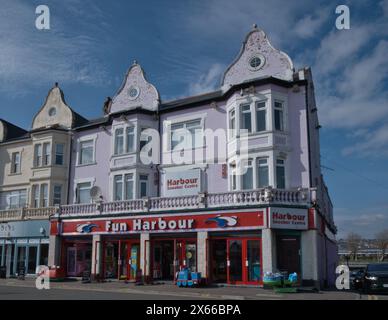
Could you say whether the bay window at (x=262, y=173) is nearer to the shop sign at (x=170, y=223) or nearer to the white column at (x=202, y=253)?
the shop sign at (x=170, y=223)

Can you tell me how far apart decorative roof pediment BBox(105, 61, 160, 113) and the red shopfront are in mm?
7725

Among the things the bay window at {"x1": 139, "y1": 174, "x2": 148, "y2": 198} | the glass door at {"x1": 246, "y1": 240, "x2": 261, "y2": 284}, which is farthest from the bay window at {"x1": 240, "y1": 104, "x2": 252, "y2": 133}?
the bay window at {"x1": 139, "y1": 174, "x2": 148, "y2": 198}

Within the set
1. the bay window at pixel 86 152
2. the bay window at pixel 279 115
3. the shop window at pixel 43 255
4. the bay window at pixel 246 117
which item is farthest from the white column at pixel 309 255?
the shop window at pixel 43 255

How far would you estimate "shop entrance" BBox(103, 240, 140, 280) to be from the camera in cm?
2676

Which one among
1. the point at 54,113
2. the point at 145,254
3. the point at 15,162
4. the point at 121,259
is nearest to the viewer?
the point at 145,254

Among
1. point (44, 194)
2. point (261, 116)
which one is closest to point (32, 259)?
point (44, 194)

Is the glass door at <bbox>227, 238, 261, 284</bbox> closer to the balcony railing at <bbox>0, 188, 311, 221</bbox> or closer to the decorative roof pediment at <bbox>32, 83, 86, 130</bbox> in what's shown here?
the balcony railing at <bbox>0, 188, 311, 221</bbox>

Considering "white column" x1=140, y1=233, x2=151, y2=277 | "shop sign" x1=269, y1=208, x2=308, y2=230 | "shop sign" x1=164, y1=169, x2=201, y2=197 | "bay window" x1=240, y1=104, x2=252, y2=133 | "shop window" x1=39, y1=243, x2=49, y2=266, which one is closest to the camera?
"shop sign" x1=269, y1=208, x2=308, y2=230

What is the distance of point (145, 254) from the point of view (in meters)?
25.2

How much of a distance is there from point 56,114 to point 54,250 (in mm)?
10426

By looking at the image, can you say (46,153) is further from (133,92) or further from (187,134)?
(187,134)

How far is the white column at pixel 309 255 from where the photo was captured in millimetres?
21311

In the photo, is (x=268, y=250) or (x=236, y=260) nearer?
(x=268, y=250)
